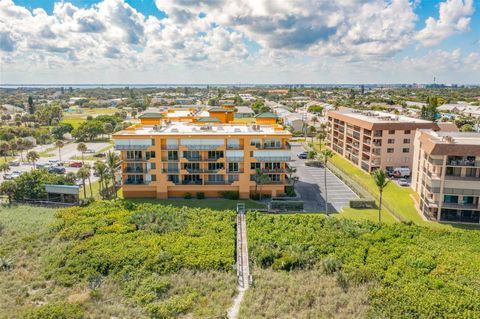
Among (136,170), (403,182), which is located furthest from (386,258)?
(136,170)

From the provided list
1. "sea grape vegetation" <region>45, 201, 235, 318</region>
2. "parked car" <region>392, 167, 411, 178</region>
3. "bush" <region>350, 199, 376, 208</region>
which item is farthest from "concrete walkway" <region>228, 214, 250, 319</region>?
"parked car" <region>392, 167, 411, 178</region>

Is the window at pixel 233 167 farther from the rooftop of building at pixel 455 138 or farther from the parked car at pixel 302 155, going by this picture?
the parked car at pixel 302 155

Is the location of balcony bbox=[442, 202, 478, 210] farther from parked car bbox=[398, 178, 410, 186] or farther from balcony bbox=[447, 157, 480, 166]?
parked car bbox=[398, 178, 410, 186]

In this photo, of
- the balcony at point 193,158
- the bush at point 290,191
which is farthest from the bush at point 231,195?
the bush at point 290,191

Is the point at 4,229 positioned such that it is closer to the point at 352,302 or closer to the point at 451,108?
the point at 352,302

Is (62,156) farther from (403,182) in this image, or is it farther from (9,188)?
(403,182)

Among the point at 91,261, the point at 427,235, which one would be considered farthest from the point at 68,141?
the point at 427,235
